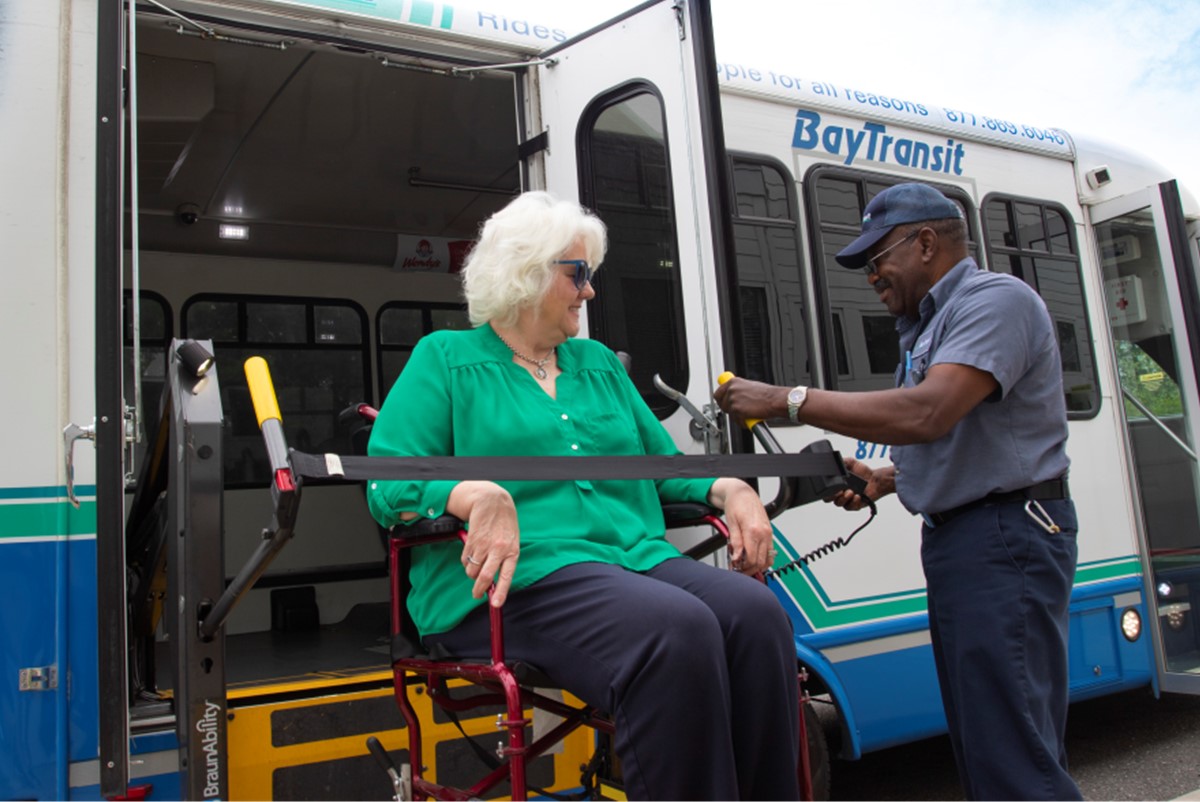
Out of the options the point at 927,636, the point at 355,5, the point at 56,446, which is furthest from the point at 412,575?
the point at 927,636

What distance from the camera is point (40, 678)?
2.64m

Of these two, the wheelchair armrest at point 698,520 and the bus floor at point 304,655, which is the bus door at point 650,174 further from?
the bus floor at point 304,655

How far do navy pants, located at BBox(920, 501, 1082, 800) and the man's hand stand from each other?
512 mm

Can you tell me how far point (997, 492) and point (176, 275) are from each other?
481 centimetres

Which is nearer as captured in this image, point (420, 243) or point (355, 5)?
point (355, 5)

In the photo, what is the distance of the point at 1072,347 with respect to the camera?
16.4ft

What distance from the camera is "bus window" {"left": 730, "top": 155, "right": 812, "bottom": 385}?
400cm

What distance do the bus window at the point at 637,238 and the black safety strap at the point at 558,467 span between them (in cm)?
99

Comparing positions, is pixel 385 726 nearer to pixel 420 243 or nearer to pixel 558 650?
pixel 558 650

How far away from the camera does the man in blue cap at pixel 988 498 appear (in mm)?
2377

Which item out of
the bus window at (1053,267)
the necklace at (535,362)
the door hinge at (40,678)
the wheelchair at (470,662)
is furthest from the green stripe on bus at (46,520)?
the bus window at (1053,267)

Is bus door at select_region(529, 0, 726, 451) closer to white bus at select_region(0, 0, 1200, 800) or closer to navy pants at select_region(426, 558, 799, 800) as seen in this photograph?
white bus at select_region(0, 0, 1200, 800)

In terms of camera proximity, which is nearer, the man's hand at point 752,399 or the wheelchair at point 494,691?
the wheelchair at point 494,691

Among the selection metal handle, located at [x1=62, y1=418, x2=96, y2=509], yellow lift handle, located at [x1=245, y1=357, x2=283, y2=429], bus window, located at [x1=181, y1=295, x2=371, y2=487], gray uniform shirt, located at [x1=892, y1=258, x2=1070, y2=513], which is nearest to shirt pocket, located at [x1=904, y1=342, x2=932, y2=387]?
gray uniform shirt, located at [x1=892, y1=258, x2=1070, y2=513]
